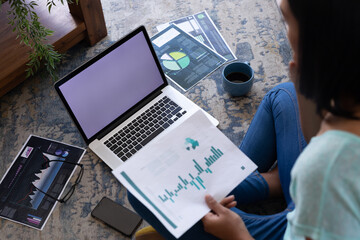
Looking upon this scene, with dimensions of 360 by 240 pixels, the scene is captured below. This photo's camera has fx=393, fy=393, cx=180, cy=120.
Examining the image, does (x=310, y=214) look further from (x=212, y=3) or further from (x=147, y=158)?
(x=212, y=3)

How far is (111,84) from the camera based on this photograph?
4.14 feet

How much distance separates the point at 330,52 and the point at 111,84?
0.79 meters

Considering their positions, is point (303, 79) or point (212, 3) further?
point (212, 3)

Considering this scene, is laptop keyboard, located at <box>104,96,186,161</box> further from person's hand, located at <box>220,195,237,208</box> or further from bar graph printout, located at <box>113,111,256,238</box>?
person's hand, located at <box>220,195,237,208</box>

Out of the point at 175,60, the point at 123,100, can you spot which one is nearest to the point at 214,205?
the point at 123,100

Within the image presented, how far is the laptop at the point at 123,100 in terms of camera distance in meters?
1.21

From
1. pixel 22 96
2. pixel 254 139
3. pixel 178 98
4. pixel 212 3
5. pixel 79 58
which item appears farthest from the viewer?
pixel 212 3

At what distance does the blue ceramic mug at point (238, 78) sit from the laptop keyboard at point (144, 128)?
0.69ft

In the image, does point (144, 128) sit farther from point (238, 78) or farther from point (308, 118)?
point (308, 118)

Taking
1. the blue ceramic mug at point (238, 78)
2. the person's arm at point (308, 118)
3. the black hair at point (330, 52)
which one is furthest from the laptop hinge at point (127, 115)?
the black hair at point (330, 52)

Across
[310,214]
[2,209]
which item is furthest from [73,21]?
[310,214]

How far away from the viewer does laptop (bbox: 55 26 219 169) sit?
1206 millimetres

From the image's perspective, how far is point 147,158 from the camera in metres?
1.08

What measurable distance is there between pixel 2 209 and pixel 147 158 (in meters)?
0.54
